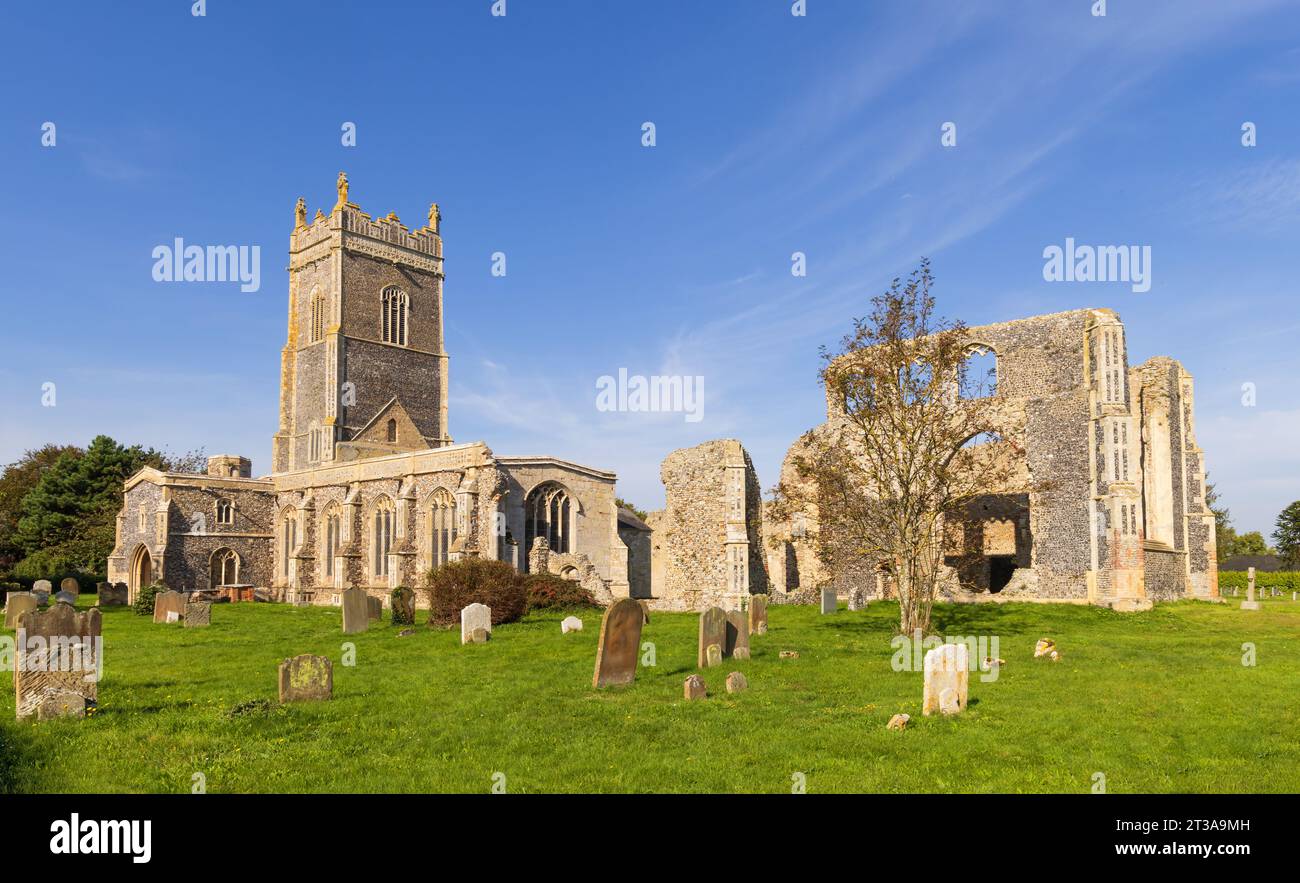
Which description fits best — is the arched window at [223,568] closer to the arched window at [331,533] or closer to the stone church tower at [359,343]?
the arched window at [331,533]

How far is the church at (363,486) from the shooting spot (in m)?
31.6

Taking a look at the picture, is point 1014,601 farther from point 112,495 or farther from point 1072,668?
point 112,495

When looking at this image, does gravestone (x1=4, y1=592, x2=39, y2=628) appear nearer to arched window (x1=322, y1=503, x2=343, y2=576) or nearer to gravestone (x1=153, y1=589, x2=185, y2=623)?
gravestone (x1=153, y1=589, x2=185, y2=623)

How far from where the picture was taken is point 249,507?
127 feet

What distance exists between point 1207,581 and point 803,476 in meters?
19.6

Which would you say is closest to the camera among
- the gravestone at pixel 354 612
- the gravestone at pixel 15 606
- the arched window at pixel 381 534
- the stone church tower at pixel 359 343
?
the gravestone at pixel 354 612

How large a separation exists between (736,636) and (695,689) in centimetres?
387

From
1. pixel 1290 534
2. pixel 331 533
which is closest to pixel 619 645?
pixel 331 533

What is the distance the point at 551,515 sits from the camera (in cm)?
3284

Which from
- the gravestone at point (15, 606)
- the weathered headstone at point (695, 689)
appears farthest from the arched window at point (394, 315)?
the weathered headstone at point (695, 689)

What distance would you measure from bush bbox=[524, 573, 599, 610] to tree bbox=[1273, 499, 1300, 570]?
Result: 58.7 m

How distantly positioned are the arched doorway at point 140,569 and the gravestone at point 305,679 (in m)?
31.1

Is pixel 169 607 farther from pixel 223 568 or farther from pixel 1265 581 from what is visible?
pixel 1265 581

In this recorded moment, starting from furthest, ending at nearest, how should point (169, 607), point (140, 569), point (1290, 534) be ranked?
1. point (1290, 534)
2. point (140, 569)
3. point (169, 607)
